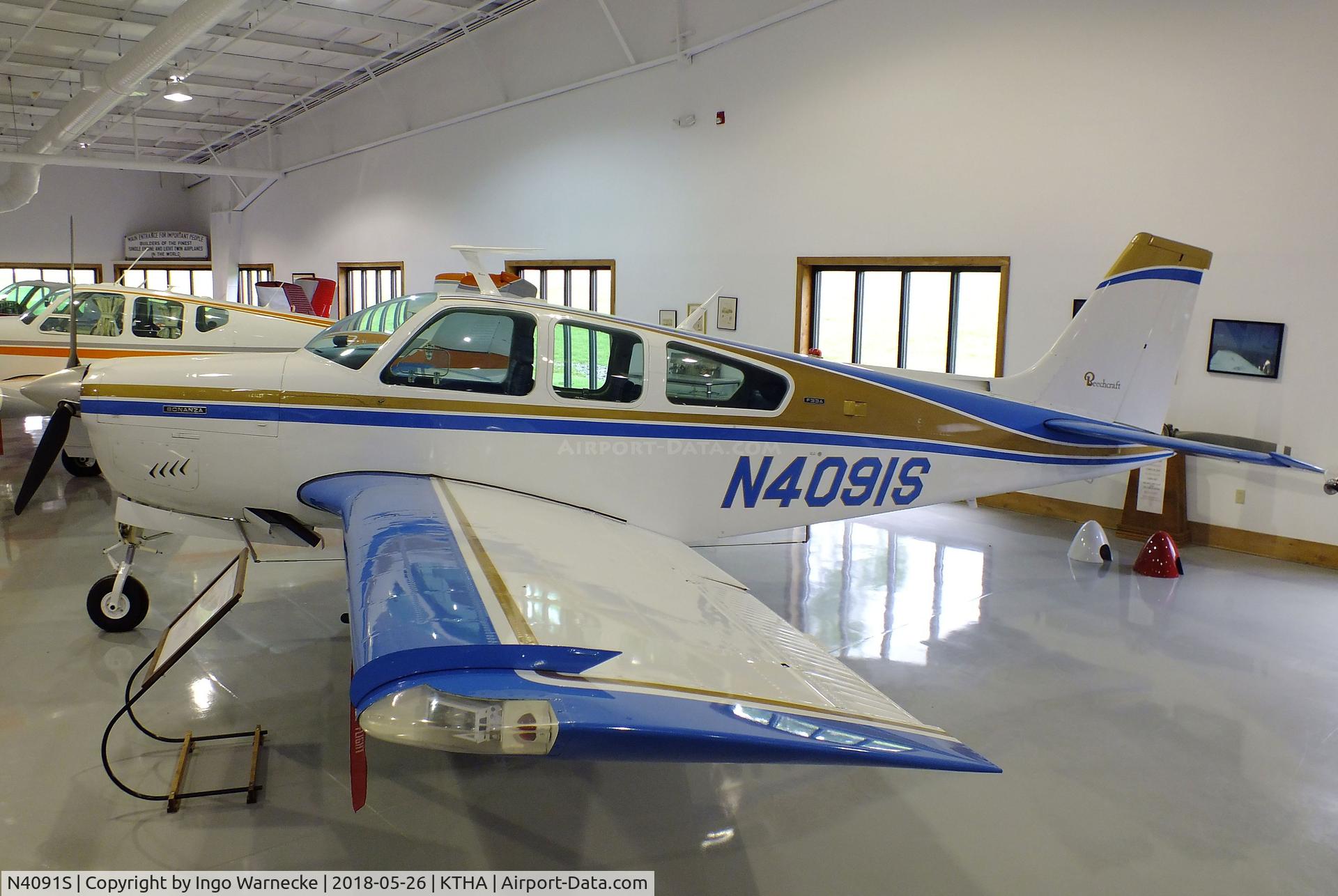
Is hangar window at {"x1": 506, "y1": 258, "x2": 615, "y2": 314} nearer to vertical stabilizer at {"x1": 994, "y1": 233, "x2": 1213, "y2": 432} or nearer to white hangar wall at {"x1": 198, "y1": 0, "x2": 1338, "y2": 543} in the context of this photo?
white hangar wall at {"x1": 198, "y1": 0, "x2": 1338, "y2": 543}

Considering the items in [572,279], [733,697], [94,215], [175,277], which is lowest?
[733,697]

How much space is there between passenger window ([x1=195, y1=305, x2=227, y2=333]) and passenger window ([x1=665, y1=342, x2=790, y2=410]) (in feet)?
22.4

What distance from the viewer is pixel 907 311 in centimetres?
933

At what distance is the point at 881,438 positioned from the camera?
4.64 metres

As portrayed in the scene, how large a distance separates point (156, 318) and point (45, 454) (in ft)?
17.1

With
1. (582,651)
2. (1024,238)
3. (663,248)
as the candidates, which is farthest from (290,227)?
(582,651)

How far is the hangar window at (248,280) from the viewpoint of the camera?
77.9ft

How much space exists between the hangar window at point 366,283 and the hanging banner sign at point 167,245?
996cm

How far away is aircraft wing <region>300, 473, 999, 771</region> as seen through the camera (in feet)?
6.27

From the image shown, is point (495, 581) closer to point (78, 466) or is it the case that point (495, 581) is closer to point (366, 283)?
point (78, 466)

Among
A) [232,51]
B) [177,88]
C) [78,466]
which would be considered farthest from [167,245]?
[78,466]

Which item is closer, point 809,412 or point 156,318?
point 809,412

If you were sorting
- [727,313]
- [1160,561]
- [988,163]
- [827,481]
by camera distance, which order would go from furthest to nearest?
[727,313], [988,163], [1160,561], [827,481]

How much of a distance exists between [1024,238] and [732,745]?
7.25 m
